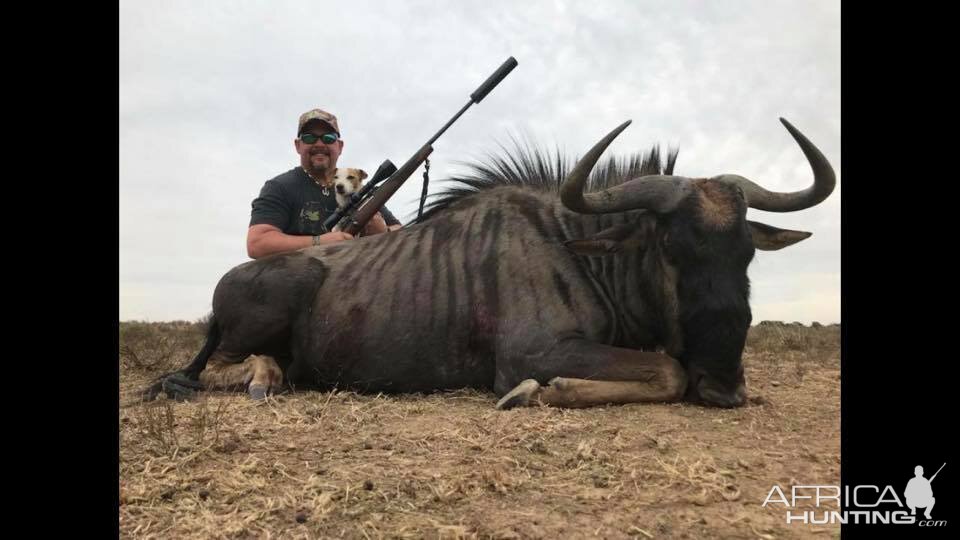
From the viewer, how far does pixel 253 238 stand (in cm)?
584

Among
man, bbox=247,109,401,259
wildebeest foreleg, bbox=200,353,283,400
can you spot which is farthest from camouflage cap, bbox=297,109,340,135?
wildebeest foreleg, bbox=200,353,283,400

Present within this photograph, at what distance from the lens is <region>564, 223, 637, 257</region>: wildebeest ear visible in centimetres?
411

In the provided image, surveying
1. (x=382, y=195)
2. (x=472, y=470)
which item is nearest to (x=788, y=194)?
(x=472, y=470)

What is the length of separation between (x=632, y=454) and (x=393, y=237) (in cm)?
286

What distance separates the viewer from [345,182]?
6.83 m

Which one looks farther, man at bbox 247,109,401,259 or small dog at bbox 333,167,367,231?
small dog at bbox 333,167,367,231

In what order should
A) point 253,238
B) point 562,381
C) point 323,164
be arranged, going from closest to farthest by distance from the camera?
point 562,381
point 253,238
point 323,164

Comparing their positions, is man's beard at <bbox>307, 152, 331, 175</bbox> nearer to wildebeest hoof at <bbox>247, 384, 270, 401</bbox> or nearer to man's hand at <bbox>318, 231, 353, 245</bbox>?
man's hand at <bbox>318, 231, 353, 245</bbox>
